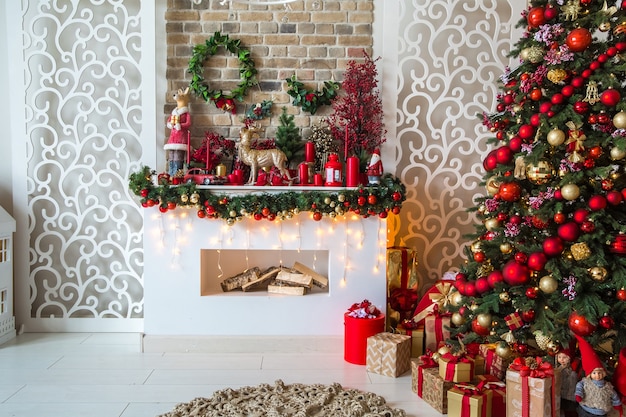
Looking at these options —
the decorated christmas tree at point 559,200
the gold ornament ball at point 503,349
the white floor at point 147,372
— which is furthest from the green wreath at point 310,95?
the gold ornament ball at point 503,349

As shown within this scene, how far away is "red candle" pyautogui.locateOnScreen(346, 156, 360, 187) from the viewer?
10.6ft

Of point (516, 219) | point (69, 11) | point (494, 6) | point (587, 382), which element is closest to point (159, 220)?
point (69, 11)

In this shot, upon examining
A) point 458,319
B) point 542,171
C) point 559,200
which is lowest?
point 458,319

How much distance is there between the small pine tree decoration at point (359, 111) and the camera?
3.38 m

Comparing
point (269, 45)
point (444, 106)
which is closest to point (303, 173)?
point (269, 45)

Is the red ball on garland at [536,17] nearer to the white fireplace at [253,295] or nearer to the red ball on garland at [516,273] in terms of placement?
the red ball on garland at [516,273]

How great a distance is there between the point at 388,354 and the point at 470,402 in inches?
26.2

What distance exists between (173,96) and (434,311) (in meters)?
2.40

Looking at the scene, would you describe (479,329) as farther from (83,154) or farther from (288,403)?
(83,154)

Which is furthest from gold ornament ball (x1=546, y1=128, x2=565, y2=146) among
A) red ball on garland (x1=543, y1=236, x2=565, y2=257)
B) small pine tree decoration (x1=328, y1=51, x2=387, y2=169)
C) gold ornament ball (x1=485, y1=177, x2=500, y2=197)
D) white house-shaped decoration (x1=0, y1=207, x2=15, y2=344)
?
white house-shaped decoration (x1=0, y1=207, x2=15, y2=344)

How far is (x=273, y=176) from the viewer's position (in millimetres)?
3223

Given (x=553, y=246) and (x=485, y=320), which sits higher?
(x=553, y=246)

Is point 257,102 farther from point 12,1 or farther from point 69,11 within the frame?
point 12,1

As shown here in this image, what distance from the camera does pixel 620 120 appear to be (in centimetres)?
208
